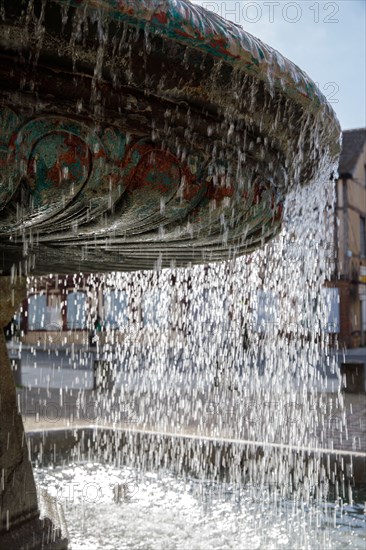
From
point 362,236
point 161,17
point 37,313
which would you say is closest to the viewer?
point 161,17

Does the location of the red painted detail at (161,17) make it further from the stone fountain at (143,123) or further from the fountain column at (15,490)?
the fountain column at (15,490)

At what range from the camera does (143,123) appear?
1364 mm

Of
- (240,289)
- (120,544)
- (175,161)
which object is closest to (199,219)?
(175,161)

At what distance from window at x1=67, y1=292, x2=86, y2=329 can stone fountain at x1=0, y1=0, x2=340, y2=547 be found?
833 inches

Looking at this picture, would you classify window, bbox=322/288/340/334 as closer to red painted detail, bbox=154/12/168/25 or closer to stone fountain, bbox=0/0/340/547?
→ stone fountain, bbox=0/0/340/547

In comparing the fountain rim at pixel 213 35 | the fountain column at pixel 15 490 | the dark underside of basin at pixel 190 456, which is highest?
the fountain rim at pixel 213 35

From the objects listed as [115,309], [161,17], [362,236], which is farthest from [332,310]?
[161,17]

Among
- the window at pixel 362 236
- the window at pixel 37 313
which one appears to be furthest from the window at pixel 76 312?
the window at pixel 362 236

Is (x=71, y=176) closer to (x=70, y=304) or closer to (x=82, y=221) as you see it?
(x=82, y=221)

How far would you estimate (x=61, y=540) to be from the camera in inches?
87.6

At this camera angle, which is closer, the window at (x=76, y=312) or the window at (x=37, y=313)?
the window at (x=76, y=312)

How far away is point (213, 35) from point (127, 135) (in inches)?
10.8

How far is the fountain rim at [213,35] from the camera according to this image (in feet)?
3.75

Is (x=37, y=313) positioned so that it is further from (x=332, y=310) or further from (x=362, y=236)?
(x=362, y=236)
